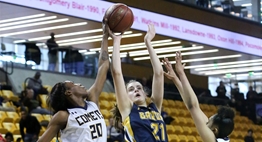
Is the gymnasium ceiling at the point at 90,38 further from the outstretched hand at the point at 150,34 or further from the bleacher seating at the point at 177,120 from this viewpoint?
the outstretched hand at the point at 150,34

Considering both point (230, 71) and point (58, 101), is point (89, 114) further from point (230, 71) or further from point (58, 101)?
point (230, 71)

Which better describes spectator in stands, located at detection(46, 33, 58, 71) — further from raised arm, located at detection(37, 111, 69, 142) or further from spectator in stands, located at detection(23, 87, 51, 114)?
raised arm, located at detection(37, 111, 69, 142)

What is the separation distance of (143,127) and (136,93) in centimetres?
34

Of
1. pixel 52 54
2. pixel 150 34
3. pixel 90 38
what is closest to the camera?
pixel 150 34

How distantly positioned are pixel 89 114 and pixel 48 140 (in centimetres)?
39

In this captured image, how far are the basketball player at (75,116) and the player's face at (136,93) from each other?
0.25m

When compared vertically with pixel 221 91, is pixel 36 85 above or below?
above

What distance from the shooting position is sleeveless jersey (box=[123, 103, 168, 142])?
4426 millimetres

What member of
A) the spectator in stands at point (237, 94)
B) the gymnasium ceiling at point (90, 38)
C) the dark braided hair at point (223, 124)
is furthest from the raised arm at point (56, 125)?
the spectator in stands at point (237, 94)

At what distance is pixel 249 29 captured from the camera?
17016mm

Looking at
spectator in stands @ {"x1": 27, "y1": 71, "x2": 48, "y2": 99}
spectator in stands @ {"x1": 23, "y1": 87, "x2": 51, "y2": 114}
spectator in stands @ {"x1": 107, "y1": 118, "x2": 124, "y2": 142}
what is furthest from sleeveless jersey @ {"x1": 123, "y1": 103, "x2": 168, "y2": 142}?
spectator in stands @ {"x1": 27, "y1": 71, "x2": 48, "y2": 99}

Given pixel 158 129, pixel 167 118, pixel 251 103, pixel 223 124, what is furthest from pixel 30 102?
pixel 251 103

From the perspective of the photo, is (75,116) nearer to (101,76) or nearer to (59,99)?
(59,99)

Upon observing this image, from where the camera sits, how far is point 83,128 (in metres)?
4.24
